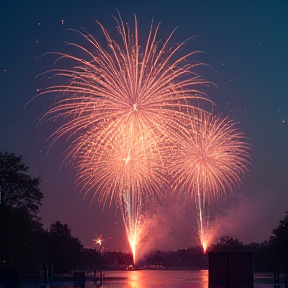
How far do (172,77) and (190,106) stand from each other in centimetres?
270

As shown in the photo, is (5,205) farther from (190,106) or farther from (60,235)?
(60,235)

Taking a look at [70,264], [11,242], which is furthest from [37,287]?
[70,264]

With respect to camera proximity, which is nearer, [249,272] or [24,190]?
[249,272]

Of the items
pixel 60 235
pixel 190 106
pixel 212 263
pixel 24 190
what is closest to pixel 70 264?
pixel 60 235

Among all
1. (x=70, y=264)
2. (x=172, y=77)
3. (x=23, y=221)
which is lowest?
(x=70, y=264)

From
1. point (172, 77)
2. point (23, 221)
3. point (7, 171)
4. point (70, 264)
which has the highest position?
point (172, 77)

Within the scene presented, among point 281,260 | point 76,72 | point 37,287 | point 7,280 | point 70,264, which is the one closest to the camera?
point 76,72

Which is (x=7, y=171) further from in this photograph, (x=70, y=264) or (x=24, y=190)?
(x=70, y=264)

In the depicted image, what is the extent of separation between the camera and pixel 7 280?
152 ft

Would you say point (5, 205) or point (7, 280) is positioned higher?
point (5, 205)

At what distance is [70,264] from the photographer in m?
117

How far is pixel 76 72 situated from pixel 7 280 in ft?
58.4

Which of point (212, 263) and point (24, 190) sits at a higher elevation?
point (24, 190)

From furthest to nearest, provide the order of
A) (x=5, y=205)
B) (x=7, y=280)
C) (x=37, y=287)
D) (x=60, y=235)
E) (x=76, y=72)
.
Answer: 1. (x=60, y=235)
2. (x=5, y=205)
3. (x=37, y=287)
4. (x=7, y=280)
5. (x=76, y=72)
